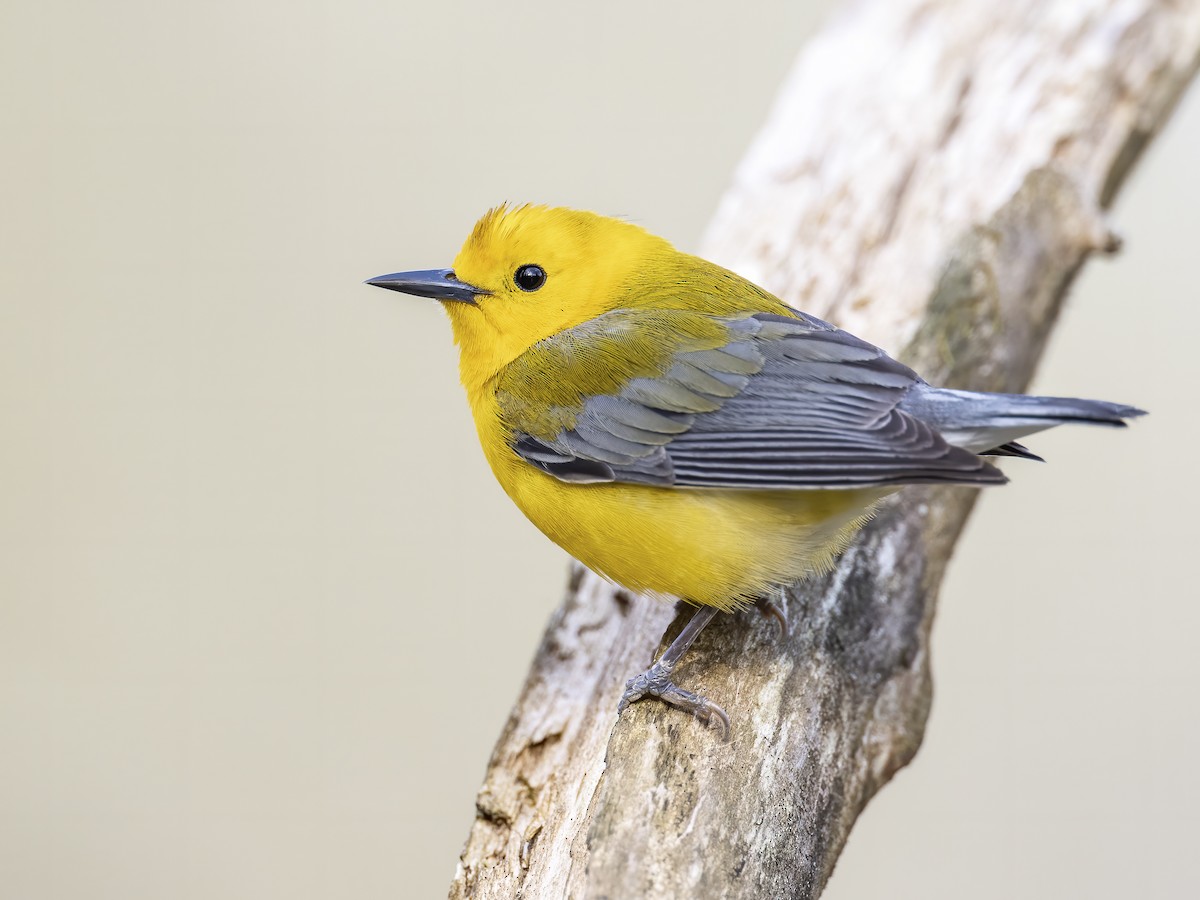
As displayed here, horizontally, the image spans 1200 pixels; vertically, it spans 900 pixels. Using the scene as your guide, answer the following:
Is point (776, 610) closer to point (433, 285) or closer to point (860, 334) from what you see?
point (860, 334)

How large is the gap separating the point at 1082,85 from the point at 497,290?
3.21 meters

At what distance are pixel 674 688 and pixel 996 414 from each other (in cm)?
126

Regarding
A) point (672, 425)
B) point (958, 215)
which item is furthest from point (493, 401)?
point (958, 215)

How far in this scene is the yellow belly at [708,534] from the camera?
3547 millimetres

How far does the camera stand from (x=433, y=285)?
164 inches

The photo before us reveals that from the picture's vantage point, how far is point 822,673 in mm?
3674

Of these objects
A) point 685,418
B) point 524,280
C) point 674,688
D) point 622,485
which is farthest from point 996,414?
point 524,280

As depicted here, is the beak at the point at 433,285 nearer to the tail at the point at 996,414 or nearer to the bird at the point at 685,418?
the bird at the point at 685,418

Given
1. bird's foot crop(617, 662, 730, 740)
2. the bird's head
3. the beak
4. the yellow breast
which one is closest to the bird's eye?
the bird's head

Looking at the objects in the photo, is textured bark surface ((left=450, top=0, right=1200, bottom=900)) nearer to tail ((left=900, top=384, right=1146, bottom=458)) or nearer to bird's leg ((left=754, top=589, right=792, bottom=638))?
bird's leg ((left=754, top=589, right=792, bottom=638))

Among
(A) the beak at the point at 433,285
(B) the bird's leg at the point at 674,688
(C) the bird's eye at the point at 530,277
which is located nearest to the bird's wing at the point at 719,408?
(C) the bird's eye at the point at 530,277

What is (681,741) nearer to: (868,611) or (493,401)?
(868,611)

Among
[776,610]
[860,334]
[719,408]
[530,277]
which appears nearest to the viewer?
[719,408]

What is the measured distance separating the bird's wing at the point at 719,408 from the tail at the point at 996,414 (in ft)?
0.32
